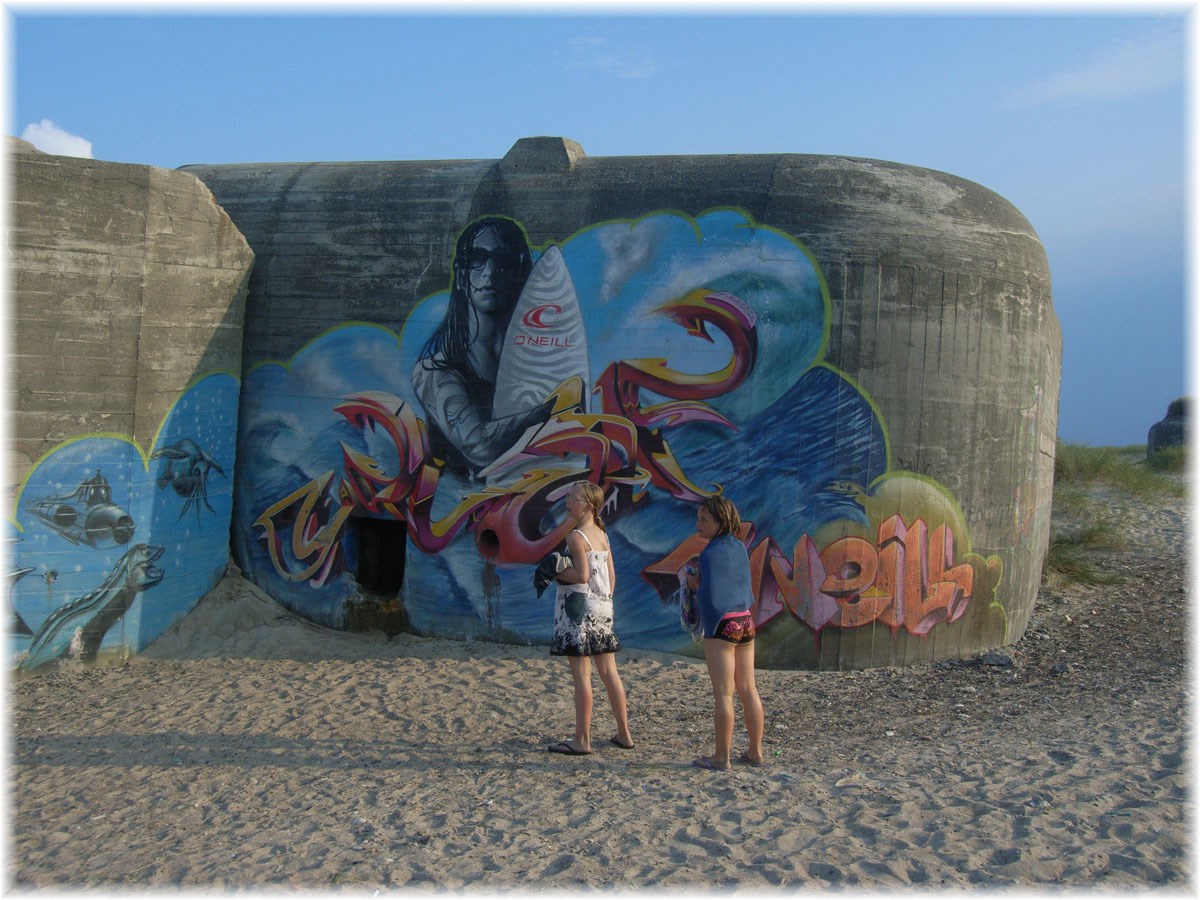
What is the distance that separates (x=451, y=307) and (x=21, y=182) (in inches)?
128

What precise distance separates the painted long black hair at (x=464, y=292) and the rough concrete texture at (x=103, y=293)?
196cm

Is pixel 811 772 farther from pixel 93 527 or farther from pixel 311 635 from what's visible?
pixel 93 527

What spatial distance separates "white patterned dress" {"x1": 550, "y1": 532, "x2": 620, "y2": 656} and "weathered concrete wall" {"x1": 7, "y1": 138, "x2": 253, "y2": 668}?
4.12 m

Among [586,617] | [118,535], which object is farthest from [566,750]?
Answer: [118,535]

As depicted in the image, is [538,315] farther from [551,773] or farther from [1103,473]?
[1103,473]

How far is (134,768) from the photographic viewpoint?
598 cm

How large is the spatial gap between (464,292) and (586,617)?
147 inches

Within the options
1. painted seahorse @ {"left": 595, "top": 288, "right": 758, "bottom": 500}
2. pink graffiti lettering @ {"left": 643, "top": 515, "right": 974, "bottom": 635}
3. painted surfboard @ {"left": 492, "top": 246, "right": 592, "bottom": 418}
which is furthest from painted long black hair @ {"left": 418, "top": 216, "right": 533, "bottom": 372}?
pink graffiti lettering @ {"left": 643, "top": 515, "right": 974, "bottom": 635}

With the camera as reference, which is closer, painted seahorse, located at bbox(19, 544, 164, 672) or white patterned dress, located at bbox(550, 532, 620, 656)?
white patterned dress, located at bbox(550, 532, 620, 656)

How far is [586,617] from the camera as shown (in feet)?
18.5

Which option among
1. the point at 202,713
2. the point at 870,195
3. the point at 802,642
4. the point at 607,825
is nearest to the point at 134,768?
the point at 202,713

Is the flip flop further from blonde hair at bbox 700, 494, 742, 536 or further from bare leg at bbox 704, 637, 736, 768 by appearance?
blonde hair at bbox 700, 494, 742, 536

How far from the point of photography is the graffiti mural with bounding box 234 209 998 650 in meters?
7.89

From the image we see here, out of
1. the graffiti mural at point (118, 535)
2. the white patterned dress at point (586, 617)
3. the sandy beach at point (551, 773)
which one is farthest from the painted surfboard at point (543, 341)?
the white patterned dress at point (586, 617)
